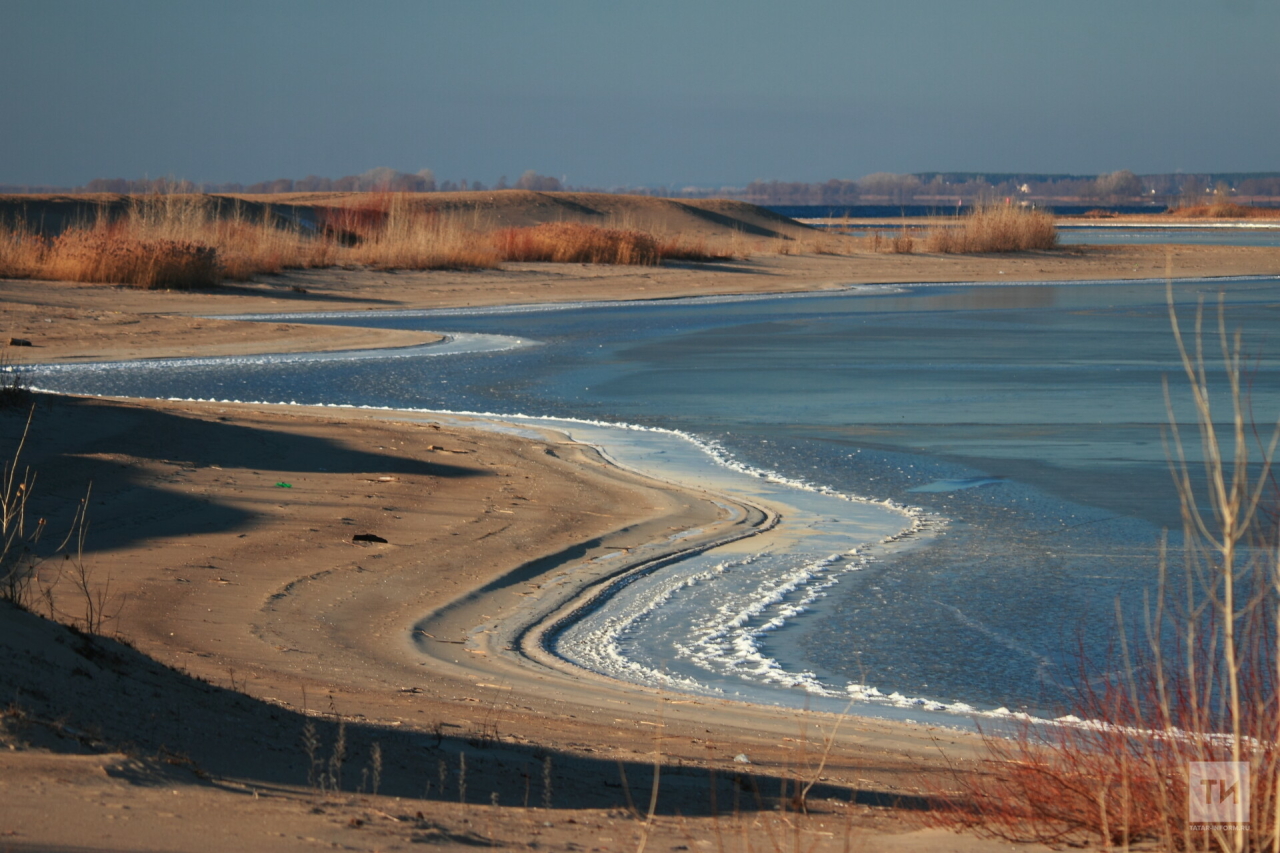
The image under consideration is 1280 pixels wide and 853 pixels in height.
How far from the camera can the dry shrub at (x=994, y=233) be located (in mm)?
44531

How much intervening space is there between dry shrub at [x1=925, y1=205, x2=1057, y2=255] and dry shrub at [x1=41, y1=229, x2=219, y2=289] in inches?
1025

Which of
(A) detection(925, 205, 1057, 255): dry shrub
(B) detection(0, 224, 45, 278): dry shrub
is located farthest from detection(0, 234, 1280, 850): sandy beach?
(A) detection(925, 205, 1057, 255): dry shrub

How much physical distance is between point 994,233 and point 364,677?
42191 millimetres

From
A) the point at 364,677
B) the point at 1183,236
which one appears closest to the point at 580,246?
the point at 364,677

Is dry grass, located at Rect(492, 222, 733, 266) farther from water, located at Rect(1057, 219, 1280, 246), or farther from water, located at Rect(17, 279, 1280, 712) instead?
water, located at Rect(1057, 219, 1280, 246)

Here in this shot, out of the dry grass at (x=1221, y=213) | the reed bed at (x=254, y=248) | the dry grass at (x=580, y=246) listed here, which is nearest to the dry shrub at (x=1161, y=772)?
the reed bed at (x=254, y=248)

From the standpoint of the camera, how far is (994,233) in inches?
1772

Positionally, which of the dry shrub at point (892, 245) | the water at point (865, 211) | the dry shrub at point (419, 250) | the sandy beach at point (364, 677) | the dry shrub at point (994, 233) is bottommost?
the sandy beach at point (364, 677)

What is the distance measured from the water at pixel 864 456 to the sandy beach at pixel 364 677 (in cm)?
70

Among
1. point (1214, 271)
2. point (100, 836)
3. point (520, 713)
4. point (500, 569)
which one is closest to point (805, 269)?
point (1214, 271)

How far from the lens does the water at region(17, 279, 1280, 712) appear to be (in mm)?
6707

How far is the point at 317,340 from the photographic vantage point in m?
19.6

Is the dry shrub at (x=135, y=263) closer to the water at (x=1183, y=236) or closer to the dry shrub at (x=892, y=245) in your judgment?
the dry shrub at (x=892, y=245)

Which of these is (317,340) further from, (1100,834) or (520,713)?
(1100,834)
